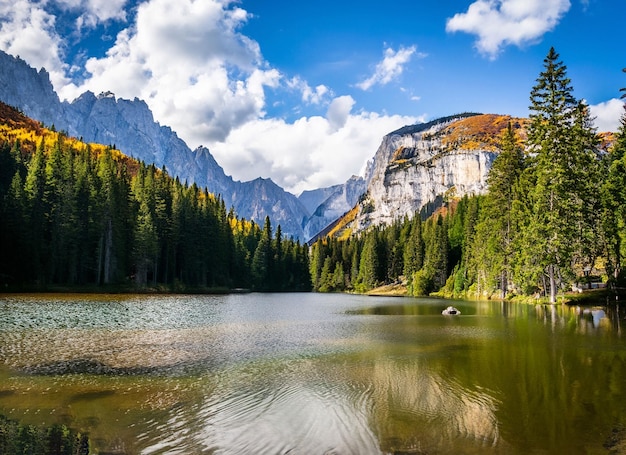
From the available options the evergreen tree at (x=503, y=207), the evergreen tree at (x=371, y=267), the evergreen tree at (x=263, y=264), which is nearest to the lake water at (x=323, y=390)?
the evergreen tree at (x=503, y=207)

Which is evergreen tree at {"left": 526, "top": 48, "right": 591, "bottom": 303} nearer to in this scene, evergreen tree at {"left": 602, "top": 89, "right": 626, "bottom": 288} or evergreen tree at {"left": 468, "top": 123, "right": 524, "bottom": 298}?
evergreen tree at {"left": 602, "top": 89, "right": 626, "bottom": 288}

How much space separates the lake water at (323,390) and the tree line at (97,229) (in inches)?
1966

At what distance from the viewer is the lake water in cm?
1066

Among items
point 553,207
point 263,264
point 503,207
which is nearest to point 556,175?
point 553,207

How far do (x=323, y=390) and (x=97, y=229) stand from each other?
256ft

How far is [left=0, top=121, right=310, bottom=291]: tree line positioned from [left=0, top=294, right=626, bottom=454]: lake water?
4994cm

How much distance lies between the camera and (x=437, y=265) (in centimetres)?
12175

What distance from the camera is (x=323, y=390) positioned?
1565cm

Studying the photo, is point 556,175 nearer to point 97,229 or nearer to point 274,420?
point 274,420

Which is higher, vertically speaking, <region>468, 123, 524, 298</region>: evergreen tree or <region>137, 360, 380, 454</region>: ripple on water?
<region>468, 123, 524, 298</region>: evergreen tree

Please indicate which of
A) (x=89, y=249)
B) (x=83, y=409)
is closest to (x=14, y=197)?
(x=89, y=249)

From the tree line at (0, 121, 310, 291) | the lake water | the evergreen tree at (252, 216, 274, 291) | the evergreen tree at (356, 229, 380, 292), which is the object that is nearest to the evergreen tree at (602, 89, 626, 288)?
the lake water

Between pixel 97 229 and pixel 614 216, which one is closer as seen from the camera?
pixel 614 216

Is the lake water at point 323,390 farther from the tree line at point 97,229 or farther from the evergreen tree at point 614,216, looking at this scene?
the tree line at point 97,229
